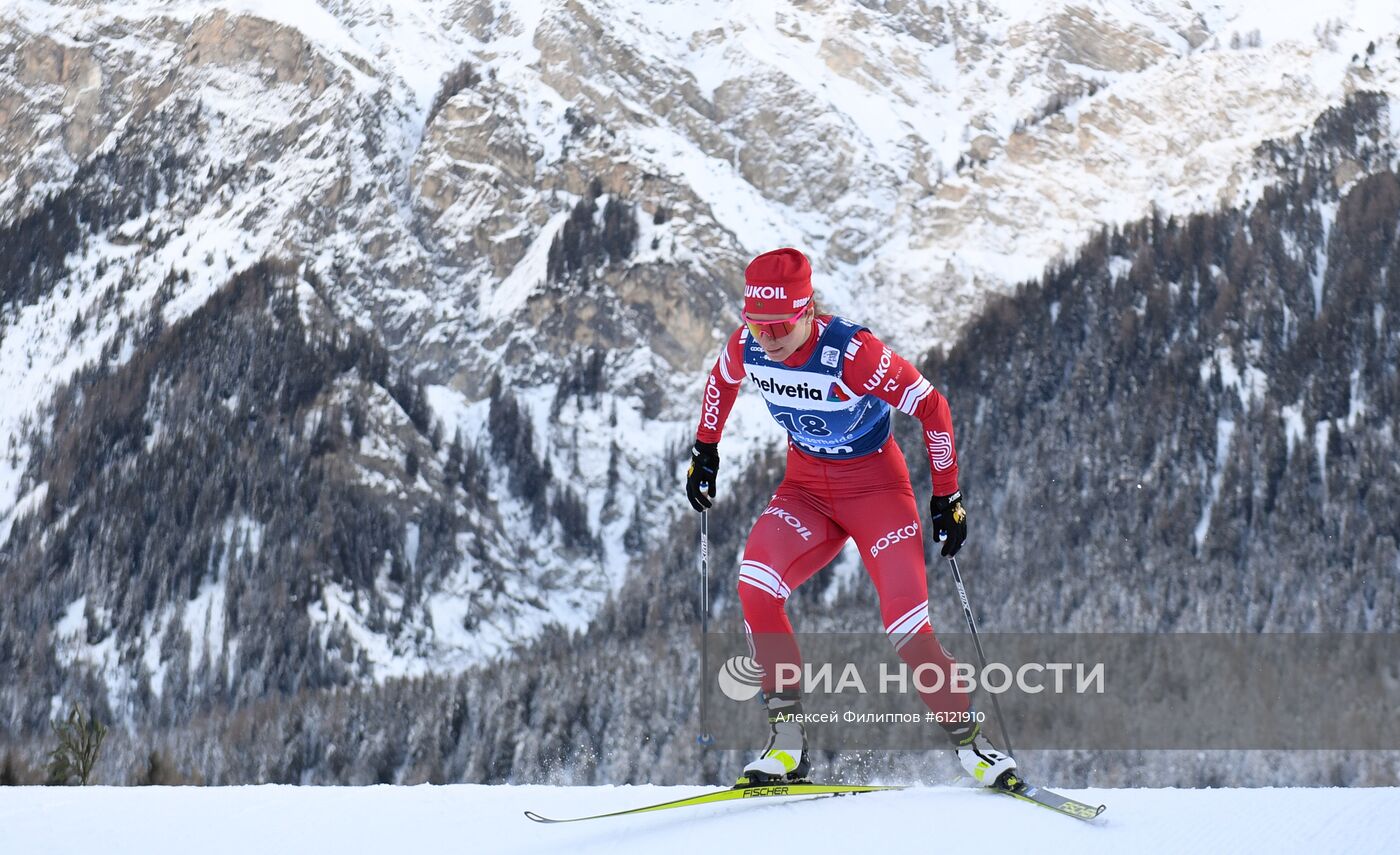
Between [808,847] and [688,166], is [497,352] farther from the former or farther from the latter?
[808,847]

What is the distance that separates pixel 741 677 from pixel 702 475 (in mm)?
1205

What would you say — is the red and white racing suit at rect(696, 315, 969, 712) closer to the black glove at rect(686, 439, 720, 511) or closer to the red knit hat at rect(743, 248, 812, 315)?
the red knit hat at rect(743, 248, 812, 315)

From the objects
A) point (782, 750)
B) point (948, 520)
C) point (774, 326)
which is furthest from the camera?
point (948, 520)

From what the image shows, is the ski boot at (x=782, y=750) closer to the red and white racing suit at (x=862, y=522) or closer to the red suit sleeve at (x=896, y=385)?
the red and white racing suit at (x=862, y=522)

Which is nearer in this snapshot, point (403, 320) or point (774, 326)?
point (774, 326)

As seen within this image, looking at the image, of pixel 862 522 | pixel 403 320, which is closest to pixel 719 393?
pixel 862 522

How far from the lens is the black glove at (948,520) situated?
24.1 ft

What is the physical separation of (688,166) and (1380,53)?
3611 inches

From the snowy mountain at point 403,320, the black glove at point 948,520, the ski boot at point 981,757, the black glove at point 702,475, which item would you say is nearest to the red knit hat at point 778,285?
the black glove at point 702,475

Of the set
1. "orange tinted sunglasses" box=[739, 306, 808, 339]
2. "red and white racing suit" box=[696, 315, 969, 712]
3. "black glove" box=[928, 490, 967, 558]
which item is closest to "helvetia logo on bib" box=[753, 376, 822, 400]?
"red and white racing suit" box=[696, 315, 969, 712]

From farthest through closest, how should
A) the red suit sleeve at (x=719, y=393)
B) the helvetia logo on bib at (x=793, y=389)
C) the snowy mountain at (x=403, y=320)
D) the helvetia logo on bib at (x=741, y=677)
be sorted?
1. the snowy mountain at (x=403, y=320)
2. the red suit sleeve at (x=719, y=393)
3. the helvetia logo on bib at (x=741, y=677)
4. the helvetia logo on bib at (x=793, y=389)

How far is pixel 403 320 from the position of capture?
178750 mm

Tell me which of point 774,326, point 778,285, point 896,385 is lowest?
point 896,385

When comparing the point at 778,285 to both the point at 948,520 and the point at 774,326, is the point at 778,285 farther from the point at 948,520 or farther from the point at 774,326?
the point at 948,520
